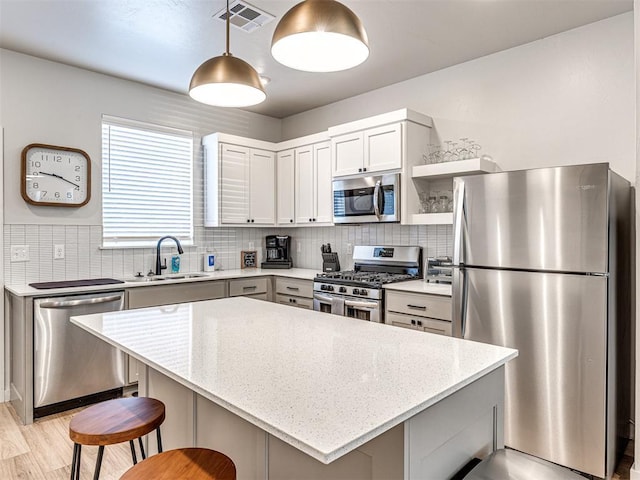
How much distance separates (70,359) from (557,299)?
327 cm

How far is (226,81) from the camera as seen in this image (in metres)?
1.86

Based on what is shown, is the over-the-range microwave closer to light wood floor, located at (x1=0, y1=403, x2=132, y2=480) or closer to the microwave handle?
the microwave handle

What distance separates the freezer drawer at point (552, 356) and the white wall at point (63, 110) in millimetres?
3246

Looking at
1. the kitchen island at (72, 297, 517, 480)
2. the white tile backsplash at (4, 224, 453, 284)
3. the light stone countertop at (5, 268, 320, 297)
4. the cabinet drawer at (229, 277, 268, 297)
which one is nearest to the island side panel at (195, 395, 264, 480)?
the kitchen island at (72, 297, 517, 480)

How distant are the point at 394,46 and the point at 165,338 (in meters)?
2.70

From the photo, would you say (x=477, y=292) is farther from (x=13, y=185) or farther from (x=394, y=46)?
(x=13, y=185)

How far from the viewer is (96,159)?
149 inches

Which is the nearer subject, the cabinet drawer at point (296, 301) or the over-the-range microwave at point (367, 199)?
the over-the-range microwave at point (367, 199)

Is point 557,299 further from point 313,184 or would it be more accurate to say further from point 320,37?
point 313,184

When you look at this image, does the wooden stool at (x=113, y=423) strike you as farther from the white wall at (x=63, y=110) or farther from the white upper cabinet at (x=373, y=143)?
the white upper cabinet at (x=373, y=143)

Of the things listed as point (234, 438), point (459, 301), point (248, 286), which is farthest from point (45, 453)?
point (459, 301)

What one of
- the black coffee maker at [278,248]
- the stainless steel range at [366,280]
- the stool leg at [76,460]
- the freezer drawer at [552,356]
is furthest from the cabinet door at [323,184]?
the stool leg at [76,460]

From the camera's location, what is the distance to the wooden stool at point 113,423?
153cm

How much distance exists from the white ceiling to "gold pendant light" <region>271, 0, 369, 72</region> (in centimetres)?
123
